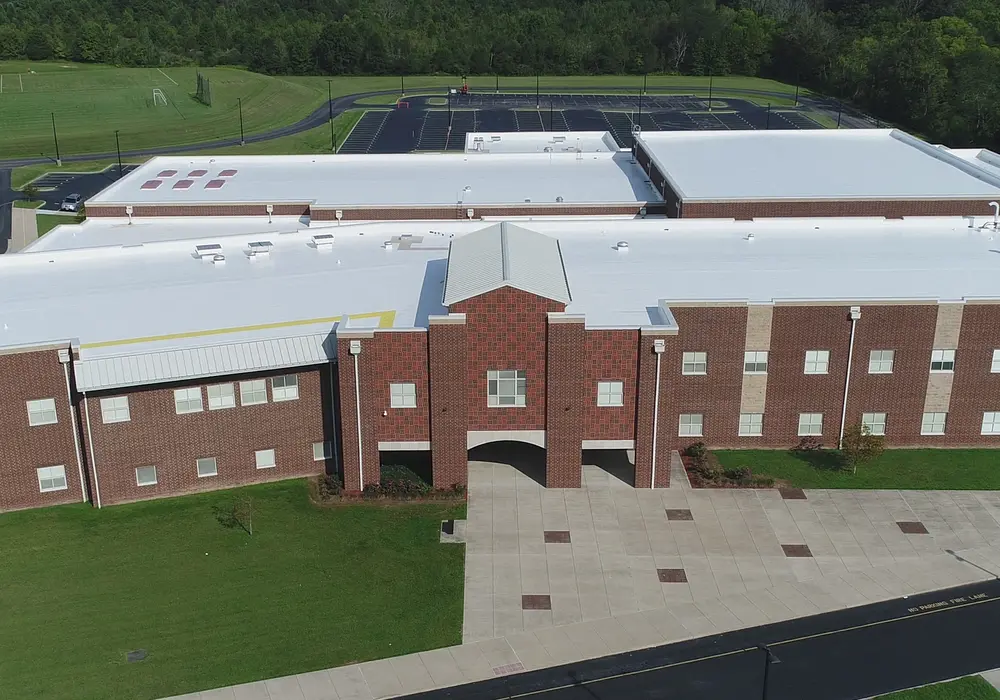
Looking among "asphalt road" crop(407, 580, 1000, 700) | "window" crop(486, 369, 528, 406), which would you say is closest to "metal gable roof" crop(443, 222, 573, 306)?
"window" crop(486, 369, 528, 406)

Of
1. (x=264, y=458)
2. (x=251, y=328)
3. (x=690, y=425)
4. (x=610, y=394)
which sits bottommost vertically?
→ (x=264, y=458)

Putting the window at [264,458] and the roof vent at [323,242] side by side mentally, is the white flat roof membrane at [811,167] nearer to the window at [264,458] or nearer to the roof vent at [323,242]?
the roof vent at [323,242]

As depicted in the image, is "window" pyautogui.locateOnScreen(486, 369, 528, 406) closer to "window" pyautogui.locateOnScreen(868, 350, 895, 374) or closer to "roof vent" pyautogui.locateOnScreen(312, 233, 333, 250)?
"window" pyautogui.locateOnScreen(868, 350, 895, 374)

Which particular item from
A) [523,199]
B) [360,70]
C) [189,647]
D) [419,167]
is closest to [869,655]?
[189,647]

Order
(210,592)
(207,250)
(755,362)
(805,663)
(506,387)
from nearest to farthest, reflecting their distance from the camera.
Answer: (805,663) < (210,592) < (506,387) < (755,362) < (207,250)

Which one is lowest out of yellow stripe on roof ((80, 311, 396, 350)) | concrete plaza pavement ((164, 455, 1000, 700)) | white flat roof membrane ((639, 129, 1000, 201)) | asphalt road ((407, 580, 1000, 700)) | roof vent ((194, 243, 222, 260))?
asphalt road ((407, 580, 1000, 700))

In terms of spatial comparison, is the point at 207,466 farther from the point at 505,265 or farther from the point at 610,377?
the point at 610,377

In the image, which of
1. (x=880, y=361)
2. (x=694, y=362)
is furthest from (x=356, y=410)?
(x=880, y=361)
